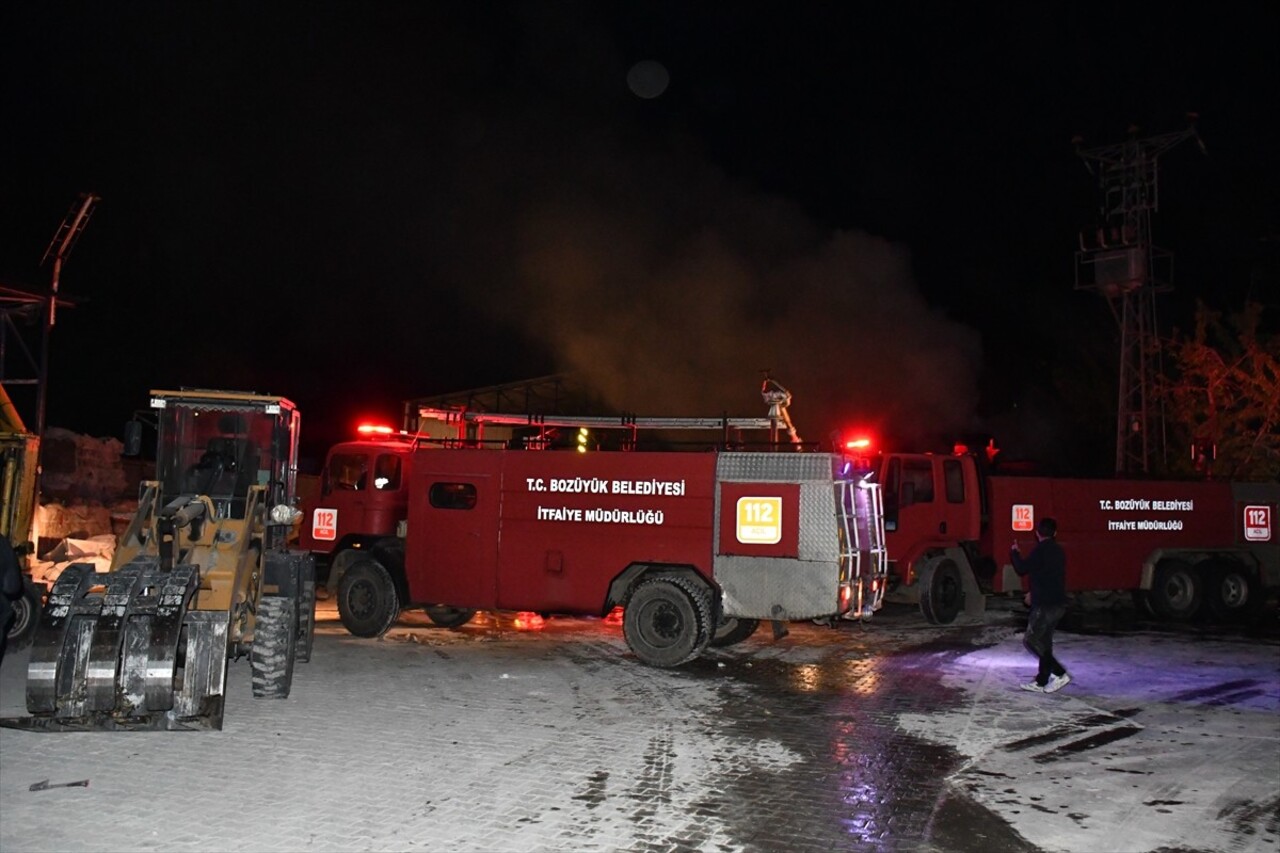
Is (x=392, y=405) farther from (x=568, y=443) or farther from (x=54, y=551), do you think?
(x=568, y=443)

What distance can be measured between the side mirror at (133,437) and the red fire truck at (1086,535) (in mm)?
8874

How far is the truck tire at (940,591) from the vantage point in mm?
13445

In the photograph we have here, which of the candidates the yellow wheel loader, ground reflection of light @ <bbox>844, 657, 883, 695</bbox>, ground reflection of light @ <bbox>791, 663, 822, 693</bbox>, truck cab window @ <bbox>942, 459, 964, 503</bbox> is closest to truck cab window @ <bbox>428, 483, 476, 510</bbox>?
the yellow wheel loader

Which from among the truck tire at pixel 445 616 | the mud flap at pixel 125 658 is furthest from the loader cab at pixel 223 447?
the truck tire at pixel 445 616

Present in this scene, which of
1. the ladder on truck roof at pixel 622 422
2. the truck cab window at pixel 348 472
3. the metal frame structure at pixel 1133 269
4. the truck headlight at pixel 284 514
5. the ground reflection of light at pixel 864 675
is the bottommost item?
the ground reflection of light at pixel 864 675

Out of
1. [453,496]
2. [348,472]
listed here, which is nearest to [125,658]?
[453,496]

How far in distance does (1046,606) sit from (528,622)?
7.14 meters

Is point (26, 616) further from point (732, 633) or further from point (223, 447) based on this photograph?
point (732, 633)

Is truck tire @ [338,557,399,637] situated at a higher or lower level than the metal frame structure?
lower

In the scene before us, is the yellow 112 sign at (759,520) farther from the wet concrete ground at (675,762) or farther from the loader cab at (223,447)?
the loader cab at (223,447)

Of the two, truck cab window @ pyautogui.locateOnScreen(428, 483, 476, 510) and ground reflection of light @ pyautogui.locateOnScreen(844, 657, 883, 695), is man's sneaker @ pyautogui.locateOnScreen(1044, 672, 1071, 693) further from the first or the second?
truck cab window @ pyautogui.locateOnScreen(428, 483, 476, 510)

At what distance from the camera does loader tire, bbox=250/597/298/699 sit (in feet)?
26.5

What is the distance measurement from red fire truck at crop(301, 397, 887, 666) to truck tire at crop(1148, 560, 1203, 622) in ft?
21.9

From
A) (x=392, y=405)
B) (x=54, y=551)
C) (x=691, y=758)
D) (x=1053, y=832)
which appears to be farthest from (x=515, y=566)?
(x=392, y=405)
